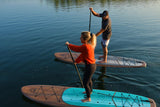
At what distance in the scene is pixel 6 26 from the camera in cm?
1788

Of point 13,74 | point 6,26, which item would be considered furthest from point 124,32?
point 6,26

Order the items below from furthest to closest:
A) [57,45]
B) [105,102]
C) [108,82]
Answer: [57,45] → [108,82] → [105,102]

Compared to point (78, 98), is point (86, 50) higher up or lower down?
higher up

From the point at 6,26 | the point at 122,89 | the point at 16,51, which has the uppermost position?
the point at 6,26

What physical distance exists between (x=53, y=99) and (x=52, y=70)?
10.2 ft

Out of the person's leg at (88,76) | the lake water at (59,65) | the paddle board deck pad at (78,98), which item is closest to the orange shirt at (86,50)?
the person's leg at (88,76)

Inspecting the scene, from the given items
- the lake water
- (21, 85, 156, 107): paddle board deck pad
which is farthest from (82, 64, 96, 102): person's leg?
the lake water

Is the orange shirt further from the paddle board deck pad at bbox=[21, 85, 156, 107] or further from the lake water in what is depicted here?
the lake water

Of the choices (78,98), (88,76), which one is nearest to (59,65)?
(78,98)

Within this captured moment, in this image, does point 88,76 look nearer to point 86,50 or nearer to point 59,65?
point 86,50

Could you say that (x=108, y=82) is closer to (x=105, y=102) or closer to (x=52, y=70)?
(x=105, y=102)

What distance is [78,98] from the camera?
5.12 m

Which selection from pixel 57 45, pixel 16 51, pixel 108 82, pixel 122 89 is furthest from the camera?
pixel 57 45

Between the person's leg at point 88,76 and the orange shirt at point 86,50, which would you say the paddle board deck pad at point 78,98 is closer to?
the person's leg at point 88,76
